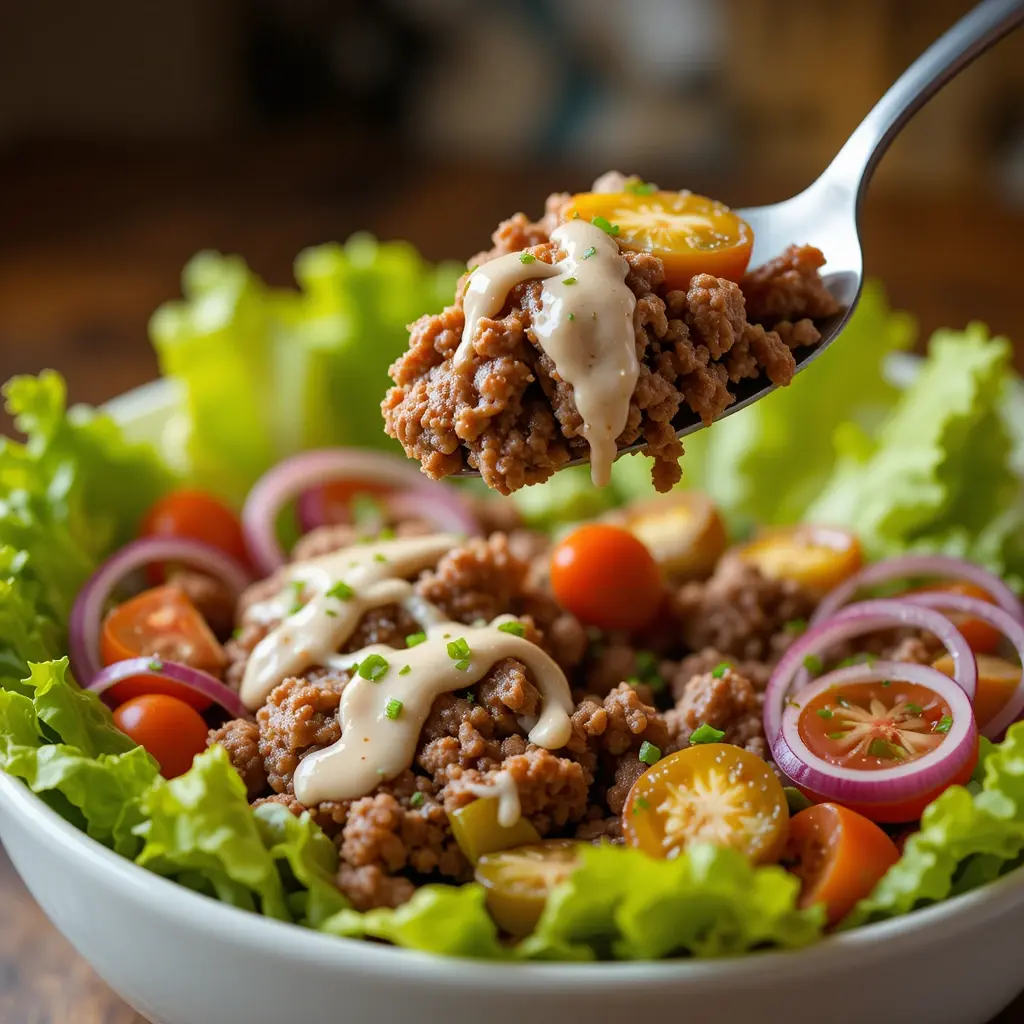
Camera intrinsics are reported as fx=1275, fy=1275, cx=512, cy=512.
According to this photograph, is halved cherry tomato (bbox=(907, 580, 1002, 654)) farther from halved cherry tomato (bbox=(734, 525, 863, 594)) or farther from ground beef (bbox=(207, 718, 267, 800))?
ground beef (bbox=(207, 718, 267, 800))

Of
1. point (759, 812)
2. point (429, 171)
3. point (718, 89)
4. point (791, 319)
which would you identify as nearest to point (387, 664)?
point (759, 812)

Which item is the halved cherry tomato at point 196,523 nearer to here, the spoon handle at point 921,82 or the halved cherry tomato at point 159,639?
the halved cherry tomato at point 159,639

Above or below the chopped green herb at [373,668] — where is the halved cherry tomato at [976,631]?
below

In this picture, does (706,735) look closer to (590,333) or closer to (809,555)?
(590,333)

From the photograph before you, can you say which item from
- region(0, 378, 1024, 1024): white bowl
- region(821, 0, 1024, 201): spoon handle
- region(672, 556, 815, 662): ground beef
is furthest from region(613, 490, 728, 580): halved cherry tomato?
region(0, 378, 1024, 1024): white bowl

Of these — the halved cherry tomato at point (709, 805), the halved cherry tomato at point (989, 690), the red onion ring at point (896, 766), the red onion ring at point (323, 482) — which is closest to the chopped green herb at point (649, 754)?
the halved cherry tomato at point (709, 805)

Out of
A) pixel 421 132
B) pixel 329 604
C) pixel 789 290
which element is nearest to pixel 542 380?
pixel 789 290

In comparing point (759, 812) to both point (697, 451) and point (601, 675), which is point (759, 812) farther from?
point (697, 451)

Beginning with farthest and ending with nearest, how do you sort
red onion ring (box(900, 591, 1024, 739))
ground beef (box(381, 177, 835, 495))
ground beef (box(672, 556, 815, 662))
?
ground beef (box(672, 556, 815, 662)) < red onion ring (box(900, 591, 1024, 739)) < ground beef (box(381, 177, 835, 495))
